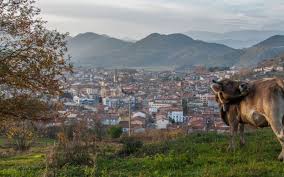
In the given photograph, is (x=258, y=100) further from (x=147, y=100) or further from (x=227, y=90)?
(x=147, y=100)

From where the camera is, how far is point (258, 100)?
1184cm

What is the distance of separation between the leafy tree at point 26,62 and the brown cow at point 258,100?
4.30 meters

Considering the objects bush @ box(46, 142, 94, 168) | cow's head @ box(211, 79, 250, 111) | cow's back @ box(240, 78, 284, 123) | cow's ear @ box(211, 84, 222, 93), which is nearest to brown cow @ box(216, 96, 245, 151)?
cow's head @ box(211, 79, 250, 111)

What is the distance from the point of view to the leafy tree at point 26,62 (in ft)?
40.2

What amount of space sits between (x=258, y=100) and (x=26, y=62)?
19.4ft

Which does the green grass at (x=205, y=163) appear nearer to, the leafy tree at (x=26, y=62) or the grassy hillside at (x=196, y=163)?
the grassy hillside at (x=196, y=163)

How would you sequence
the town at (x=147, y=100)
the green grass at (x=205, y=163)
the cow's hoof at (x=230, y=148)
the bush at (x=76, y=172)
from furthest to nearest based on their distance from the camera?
the town at (x=147, y=100), the cow's hoof at (x=230, y=148), the bush at (x=76, y=172), the green grass at (x=205, y=163)

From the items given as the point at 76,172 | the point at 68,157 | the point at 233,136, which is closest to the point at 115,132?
the point at 68,157

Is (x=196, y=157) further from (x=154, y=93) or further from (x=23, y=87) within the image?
(x=154, y=93)

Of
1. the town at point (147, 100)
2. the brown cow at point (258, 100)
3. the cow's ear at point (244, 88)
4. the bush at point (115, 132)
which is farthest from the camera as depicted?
the town at point (147, 100)

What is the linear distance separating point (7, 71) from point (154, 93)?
110325 millimetres

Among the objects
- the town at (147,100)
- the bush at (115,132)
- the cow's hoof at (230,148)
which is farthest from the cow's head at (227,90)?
the town at (147,100)

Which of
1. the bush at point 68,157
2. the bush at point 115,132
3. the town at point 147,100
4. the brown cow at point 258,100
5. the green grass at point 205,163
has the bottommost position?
the town at point 147,100

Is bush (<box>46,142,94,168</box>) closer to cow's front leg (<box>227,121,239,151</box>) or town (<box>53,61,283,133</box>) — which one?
cow's front leg (<box>227,121,239,151</box>)
